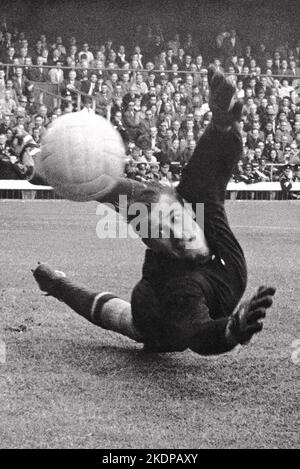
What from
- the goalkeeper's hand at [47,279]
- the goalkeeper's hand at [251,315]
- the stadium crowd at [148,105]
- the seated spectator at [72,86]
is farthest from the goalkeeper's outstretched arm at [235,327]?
the seated spectator at [72,86]

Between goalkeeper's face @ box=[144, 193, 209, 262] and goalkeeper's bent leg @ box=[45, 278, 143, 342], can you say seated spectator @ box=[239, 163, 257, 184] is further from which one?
goalkeeper's face @ box=[144, 193, 209, 262]

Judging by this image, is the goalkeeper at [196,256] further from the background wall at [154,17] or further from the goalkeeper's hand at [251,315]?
the background wall at [154,17]

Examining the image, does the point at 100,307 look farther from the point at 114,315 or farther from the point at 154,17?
the point at 154,17

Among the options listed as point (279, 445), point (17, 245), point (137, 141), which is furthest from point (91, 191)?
point (137, 141)

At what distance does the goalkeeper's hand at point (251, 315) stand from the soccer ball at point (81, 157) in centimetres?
99

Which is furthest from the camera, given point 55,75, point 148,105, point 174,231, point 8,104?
point 148,105

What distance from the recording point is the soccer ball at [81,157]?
439 cm

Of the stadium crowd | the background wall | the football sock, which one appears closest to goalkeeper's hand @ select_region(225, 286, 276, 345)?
the football sock

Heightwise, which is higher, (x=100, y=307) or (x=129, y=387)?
(x=100, y=307)

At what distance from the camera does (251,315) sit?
3.77 meters

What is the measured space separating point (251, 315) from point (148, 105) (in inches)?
681

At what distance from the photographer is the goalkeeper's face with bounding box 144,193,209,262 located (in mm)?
4629

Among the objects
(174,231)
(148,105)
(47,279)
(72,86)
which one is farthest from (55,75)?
(174,231)

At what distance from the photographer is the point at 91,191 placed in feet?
14.5
